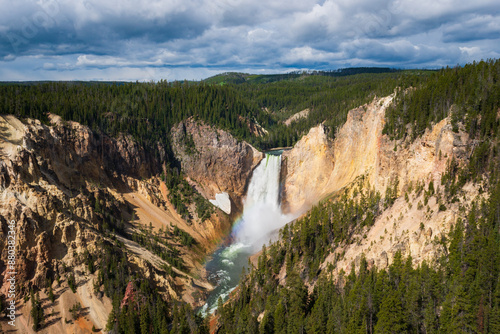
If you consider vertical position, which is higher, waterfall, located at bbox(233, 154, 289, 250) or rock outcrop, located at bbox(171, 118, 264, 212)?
rock outcrop, located at bbox(171, 118, 264, 212)

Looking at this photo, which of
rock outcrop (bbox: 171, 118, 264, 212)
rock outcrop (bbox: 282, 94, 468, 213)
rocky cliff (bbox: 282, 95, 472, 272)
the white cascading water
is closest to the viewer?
rocky cliff (bbox: 282, 95, 472, 272)

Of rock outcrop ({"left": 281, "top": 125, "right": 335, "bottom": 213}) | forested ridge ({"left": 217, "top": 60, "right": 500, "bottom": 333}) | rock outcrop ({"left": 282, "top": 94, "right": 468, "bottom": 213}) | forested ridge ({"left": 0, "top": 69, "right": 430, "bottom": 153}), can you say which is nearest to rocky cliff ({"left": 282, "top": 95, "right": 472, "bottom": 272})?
rock outcrop ({"left": 282, "top": 94, "right": 468, "bottom": 213})

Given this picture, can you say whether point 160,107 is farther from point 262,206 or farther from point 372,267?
point 372,267

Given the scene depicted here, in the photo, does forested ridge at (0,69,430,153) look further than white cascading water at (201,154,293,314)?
Yes

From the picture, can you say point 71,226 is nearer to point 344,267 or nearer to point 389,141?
point 344,267

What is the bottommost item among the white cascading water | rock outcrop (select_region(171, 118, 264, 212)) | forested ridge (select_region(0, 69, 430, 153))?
the white cascading water

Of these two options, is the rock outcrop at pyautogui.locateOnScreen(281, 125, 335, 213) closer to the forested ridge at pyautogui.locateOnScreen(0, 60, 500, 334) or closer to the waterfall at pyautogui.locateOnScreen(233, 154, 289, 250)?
the waterfall at pyautogui.locateOnScreen(233, 154, 289, 250)

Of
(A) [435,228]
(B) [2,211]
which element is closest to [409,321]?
(A) [435,228]

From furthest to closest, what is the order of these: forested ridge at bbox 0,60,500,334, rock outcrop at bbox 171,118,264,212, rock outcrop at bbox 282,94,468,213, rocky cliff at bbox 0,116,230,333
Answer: rock outcrop at bbox 171,118,264,212 → rocky cliff at bbox 0,116,230,333 → rock outcrop at bbox 282,94,468,213 → forested ridge at bbox 0,60,500,334
